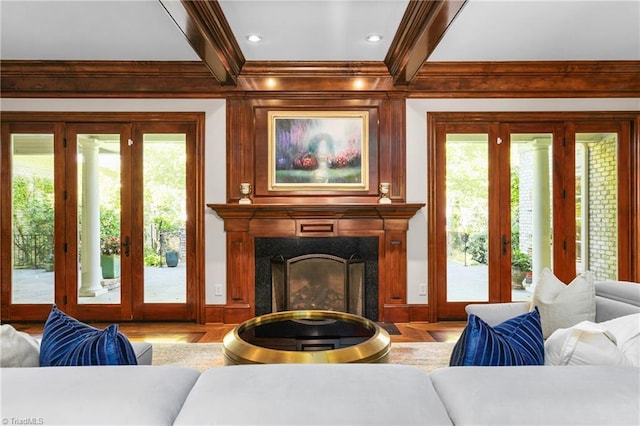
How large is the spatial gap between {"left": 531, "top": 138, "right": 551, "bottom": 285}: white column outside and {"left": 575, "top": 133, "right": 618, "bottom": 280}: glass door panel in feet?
1.10

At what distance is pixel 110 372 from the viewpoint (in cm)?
100

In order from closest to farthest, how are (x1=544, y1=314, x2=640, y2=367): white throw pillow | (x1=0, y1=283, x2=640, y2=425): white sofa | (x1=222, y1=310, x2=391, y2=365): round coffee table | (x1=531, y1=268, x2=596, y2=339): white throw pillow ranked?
(x1=0, y1=283, x2=640, y2=425): white sofa → (x1=544, y1=314, x2=640, y2=367): white throw pillow → (x1=222, y1=310, x2=391, y2=365): round coffee table → (x1=531, y1=268, x2=596, y2=339): white throw pillow

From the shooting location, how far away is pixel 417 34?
9.62ft

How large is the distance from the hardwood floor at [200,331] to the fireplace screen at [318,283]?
56cm

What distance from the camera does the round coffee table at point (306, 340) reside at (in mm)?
1854

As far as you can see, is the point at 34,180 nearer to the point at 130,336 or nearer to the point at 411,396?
the point at 130,336

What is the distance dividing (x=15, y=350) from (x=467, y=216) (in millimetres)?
3952

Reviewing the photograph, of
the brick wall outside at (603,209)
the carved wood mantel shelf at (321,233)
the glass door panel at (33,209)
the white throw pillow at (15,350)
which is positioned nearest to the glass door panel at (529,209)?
the brick wall outside at (603,209)

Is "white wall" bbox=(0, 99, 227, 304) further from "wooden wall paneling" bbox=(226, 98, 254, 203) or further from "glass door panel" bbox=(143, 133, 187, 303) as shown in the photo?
"glass door panel" bbox=(143, 133, 187, 303)

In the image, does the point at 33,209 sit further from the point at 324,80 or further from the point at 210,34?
the point at 324,80

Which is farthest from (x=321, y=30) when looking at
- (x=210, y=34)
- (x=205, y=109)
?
(x=205, y=109)

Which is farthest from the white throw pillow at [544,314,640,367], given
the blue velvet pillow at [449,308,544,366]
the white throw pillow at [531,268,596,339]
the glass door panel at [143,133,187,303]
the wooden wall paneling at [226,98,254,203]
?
the glass door panel at [143,133,187,303]

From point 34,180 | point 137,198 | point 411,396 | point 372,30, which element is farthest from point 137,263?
point 411,396

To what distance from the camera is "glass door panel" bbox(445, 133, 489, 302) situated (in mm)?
4172
